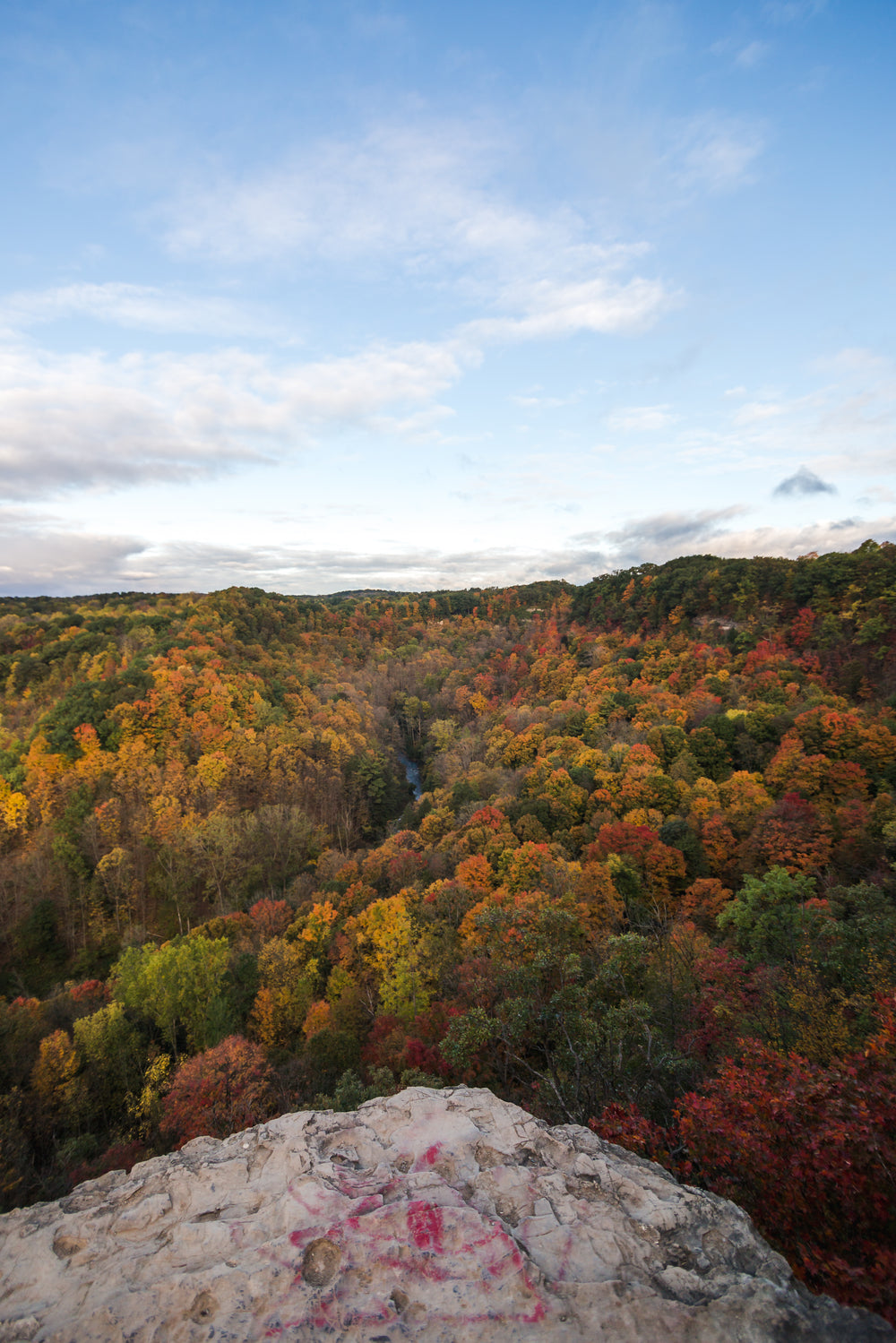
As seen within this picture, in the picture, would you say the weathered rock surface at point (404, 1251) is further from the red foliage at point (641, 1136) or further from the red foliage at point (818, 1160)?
the red foliage at point (641, 1136)

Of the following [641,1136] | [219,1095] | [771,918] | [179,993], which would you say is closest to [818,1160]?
[641,1136]

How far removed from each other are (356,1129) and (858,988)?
49.7ft

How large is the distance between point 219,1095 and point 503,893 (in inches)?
620

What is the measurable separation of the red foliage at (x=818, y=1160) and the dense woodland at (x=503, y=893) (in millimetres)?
56

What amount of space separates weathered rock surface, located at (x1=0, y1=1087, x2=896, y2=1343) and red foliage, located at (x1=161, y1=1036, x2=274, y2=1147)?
14119 millimetres

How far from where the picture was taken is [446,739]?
75.6 metres

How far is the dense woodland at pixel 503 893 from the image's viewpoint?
11258 mm

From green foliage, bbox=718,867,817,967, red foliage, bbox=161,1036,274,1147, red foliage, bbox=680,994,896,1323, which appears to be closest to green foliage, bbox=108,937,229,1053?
red foliage, bbox=161,1036,274,1147

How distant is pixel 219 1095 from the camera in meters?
19.3

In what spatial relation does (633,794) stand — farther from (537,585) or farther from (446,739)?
(537,585)

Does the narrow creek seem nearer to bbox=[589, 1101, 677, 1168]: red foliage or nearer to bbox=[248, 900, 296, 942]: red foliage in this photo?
bbox=[248, 900, 296, 942]: red foliage

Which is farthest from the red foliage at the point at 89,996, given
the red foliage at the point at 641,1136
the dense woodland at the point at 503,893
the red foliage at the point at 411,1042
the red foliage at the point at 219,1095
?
the red foliage at the point at 641,1136

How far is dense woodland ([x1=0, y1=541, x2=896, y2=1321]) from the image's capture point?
11.3 meters

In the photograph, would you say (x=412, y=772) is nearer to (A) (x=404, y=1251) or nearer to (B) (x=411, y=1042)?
(B) (x=411, y=1042)
